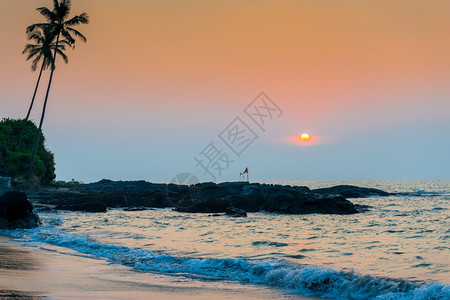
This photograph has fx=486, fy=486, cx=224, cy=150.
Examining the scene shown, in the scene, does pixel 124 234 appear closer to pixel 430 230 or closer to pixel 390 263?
pixel 390 263

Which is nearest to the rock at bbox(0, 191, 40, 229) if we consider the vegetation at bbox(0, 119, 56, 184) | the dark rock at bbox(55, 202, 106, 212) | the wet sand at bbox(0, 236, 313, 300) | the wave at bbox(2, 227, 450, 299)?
the wave at bbox(2, 227, 450, 299)

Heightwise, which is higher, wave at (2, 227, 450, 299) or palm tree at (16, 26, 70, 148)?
palm tree at (16, 26, 70, 148)

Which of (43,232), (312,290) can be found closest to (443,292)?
(312,290)

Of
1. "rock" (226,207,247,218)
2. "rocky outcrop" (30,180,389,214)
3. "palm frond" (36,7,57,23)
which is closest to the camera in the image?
"rock" (226,207,247,218)

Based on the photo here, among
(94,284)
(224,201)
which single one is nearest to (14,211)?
(94,284)

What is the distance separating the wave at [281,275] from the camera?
10.6m

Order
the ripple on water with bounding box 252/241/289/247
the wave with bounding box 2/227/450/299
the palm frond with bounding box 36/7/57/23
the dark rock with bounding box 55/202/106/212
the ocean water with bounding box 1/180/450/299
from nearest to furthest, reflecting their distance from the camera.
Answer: the wave with bounding box 2/227/450/299
the ocean water with bounding box 1/180/450/299
the ripple on water with bounding box 252/241/289/247
the dark rock with bounding box 55/202/106/212
the palm frond with bounding box 36/7/57/23

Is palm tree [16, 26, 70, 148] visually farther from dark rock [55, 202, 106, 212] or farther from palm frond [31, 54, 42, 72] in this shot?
dark rock [55, 202, 106, 212]

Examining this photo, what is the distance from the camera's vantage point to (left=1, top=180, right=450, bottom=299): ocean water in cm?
1136

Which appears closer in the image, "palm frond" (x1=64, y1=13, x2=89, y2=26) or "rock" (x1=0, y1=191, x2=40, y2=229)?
"rock" (x1=0, y1=191, x2=40, y2=229)

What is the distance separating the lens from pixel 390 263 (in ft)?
47.0

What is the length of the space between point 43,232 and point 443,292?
58.0ft

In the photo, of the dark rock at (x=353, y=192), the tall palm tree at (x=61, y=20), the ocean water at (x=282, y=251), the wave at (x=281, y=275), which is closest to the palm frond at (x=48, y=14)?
the tall palm tree at (x=61, y=20)

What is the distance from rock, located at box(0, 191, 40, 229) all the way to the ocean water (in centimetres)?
120
